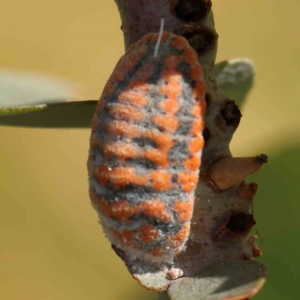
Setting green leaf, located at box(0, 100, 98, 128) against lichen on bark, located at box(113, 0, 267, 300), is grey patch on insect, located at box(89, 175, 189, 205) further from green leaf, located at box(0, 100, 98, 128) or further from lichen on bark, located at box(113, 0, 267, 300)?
green leaf, located at box(0, 100, 98, 128)

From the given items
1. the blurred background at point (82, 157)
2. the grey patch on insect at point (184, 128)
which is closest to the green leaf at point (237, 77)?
the blurred background at point (82, 157)

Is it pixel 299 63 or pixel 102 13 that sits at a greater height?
pixel 102 13

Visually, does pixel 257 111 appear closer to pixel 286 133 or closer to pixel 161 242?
pixel 286 133

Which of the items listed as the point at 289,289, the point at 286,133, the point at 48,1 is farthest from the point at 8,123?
the point at 48,1

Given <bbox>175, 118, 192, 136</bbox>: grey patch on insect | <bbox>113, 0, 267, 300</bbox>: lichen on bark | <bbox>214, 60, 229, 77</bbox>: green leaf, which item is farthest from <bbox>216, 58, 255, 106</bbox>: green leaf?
<bbox>175, 118, 192, 136</bbox>: grey patch on insect

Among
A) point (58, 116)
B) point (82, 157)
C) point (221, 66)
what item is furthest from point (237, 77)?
point (82, 157)

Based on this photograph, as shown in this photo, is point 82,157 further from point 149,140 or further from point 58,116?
point 149,140
